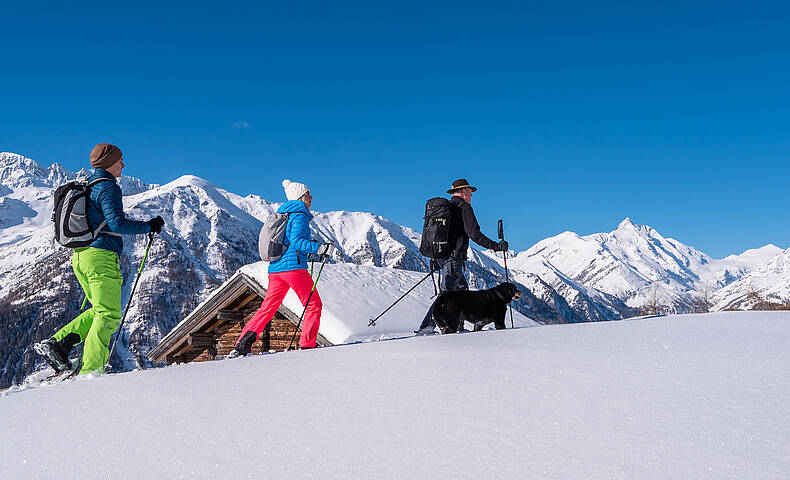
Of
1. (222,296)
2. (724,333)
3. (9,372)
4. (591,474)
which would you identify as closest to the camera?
(591,474)

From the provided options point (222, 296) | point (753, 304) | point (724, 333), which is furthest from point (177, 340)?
point (753, 304)

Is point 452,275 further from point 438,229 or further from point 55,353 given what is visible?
point 55,353

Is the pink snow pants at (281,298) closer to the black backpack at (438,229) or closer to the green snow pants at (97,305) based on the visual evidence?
the green snow pants at (97,305)

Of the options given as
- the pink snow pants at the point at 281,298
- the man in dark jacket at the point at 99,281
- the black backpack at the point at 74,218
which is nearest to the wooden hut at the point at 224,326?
the pink snow pants at the point at 281,298

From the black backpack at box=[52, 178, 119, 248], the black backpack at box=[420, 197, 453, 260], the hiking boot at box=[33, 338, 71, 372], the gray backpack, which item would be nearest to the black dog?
the black backpack at box=[420, 197, 453, 260]

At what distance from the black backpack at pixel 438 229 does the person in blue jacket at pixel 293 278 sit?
59.0 inches

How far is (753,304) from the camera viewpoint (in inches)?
496

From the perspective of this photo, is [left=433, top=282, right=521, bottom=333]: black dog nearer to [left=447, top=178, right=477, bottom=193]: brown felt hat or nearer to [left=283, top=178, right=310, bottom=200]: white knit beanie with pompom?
[left=447, top=178, right=477, bottom=193]: brown felt hat

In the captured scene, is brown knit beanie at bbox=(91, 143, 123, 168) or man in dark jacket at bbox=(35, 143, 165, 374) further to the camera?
brown knit beanie at bbox=(91, 143, 123, 168)

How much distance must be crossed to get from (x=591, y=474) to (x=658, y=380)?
1762 millimetres

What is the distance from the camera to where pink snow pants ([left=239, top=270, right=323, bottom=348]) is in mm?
6760

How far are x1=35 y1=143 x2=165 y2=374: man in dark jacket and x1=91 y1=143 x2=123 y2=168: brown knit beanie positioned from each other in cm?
3

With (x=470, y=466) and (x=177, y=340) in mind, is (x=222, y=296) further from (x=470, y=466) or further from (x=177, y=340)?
(x=470, y=466)

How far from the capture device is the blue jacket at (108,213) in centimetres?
543
